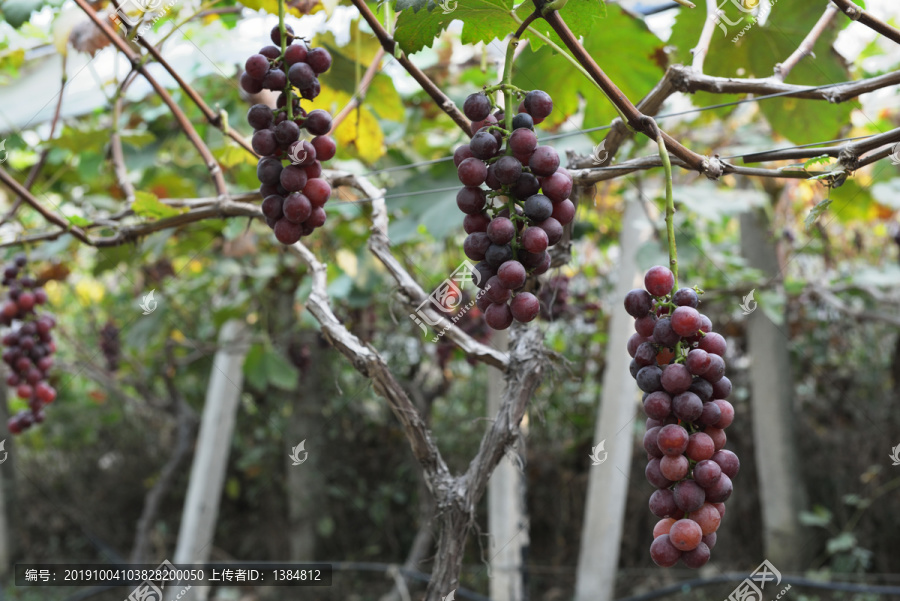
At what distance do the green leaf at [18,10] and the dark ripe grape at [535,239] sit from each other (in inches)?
51.2

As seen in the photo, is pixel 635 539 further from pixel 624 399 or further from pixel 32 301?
pixel 32 301

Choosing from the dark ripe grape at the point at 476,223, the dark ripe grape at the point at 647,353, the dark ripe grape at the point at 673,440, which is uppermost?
the dark ripe grape at the point at 476,223

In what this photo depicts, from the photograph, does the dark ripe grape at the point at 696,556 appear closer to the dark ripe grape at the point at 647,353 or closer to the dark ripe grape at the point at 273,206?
the dark ripe grape at the point at 647,353

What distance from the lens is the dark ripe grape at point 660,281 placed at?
0.56 meters

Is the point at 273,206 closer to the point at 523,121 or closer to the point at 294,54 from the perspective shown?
the point at 294,54

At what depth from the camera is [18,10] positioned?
1345mm

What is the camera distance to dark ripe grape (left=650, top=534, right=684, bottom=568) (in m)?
0.54

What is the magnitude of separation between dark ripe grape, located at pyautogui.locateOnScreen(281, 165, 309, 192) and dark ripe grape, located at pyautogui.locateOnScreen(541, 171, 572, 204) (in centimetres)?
30

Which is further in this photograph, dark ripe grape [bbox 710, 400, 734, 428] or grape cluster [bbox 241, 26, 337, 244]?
grape cluster [bbox 241, 26, 337, 244]

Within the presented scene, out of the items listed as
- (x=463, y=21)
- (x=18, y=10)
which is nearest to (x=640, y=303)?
(x=463, y=21)

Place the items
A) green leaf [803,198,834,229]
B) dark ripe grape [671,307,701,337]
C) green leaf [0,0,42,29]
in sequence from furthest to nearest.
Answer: green leaf [0,0,42,29], green leaf [803,198,834,229], dark ripe grape [671,307,701,337]

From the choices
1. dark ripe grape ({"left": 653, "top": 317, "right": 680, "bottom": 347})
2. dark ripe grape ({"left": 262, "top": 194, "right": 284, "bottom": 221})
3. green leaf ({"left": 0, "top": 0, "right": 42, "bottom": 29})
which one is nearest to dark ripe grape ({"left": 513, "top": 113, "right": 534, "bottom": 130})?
dark ripe grape ({"left": 653, "top": 317, "right": 680, "bottom": 347})

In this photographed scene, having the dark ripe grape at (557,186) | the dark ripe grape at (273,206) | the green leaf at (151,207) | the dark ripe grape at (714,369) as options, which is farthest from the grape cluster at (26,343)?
the dark ripe grape at (714,369)

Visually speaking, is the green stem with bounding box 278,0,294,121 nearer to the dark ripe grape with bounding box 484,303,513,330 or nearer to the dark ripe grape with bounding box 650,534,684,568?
the dark ripe grape with bounding box 484,303,513,330
